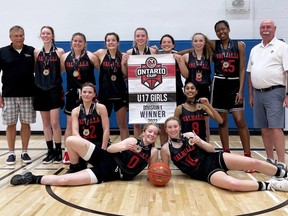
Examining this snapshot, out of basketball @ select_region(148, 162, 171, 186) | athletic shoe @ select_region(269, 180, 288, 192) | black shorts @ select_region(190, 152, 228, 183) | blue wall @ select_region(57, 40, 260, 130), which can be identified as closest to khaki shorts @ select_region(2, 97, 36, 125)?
basketball @ select_region(148, 162, 171, 186)

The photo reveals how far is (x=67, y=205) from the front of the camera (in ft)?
9.25

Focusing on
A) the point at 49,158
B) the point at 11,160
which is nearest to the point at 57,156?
the point at 49,158

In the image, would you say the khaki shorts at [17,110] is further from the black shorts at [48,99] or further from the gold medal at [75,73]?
the gold medal at [75,73]

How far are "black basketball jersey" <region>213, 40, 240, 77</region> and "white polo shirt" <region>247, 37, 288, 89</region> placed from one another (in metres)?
0.31

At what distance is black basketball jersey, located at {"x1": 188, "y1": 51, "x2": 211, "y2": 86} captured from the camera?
4152 mm

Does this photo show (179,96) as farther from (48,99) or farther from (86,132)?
(48,99)

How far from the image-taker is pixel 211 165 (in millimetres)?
3396

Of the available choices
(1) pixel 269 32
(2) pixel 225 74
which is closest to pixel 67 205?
(2) pixel 225 74

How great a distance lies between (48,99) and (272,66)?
2770 millimetres

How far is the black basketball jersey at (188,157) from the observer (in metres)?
3.47

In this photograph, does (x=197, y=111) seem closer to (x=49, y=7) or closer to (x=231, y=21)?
(x=231, y=21)

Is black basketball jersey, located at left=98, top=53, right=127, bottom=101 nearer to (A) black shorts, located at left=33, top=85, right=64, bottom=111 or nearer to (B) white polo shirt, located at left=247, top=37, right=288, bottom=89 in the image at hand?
(A) black shorts, located at left=33, top=85, right=64, bottom=111

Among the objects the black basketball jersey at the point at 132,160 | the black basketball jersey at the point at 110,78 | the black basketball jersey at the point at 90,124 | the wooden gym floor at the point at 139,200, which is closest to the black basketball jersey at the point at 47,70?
the black basketball jersey at the point at 110,78

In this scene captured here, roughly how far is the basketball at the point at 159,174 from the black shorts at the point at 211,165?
380mm
